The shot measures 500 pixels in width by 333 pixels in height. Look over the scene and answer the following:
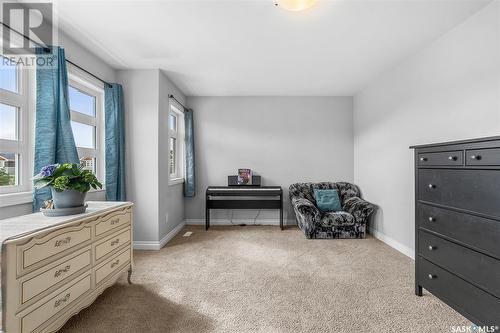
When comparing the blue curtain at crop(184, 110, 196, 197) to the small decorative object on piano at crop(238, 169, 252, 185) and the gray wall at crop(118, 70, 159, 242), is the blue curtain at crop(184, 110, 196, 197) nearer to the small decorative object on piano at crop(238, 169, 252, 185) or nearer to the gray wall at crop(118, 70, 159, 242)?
the small decorative object on piano at crop(238, 169, 252, 185)

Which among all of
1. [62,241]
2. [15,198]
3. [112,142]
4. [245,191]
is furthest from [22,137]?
[245,191]

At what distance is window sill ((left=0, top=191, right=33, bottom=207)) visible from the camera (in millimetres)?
1764

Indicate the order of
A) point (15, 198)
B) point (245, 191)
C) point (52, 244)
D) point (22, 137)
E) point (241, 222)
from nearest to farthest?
1. point (52, 244)
2. point (15, 198)
3. point (22, 137)
4. point (245, 191)
5. point (241, 222)

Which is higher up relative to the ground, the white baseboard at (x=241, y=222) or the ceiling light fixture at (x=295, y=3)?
the ceiling light fixture at (x=295, y=3)

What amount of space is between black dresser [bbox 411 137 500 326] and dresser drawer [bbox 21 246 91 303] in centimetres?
258

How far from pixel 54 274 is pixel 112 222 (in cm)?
58

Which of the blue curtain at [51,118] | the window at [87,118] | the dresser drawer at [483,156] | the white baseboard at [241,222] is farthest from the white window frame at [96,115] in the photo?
the dresser drawer at [483,156]

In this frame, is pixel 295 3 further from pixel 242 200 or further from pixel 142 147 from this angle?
pixel 242 200

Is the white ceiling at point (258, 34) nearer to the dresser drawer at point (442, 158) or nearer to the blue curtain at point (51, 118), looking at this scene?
the blue curtain at point (51, 118)

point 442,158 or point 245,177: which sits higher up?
point 442,158

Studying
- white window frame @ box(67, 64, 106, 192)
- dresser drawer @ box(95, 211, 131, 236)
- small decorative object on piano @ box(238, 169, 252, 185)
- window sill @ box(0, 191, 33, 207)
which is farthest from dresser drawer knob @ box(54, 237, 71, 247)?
small decorative object on piano @ box(238, 169, 252, 185)

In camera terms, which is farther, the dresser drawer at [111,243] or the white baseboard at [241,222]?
the white baseboard at [241,222]

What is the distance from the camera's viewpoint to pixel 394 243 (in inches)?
124

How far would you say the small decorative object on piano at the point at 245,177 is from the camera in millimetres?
4371
